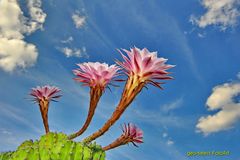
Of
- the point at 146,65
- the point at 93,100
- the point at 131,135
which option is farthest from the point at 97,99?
the point at 131,135

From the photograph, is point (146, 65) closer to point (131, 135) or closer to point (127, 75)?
point (127, 75)

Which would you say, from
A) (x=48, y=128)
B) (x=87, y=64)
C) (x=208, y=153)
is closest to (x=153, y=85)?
(x=87, y=64)

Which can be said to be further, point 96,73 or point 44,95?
point 44,95

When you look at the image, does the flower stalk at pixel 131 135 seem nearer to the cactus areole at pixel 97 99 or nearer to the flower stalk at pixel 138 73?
the cactus areole at pixel 97 99

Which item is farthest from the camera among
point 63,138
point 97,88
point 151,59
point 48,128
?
point 48,128

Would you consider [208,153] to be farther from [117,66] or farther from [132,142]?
[117,66]

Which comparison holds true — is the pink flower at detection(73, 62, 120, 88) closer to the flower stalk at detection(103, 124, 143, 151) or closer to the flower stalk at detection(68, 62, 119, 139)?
the flower stalk at detection(68, 62, 119, 139)

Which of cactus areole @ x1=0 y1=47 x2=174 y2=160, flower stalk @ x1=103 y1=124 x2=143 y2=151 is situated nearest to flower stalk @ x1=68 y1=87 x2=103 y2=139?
cactus areole @ x1=0 y1=47 x2=174 y2=160
